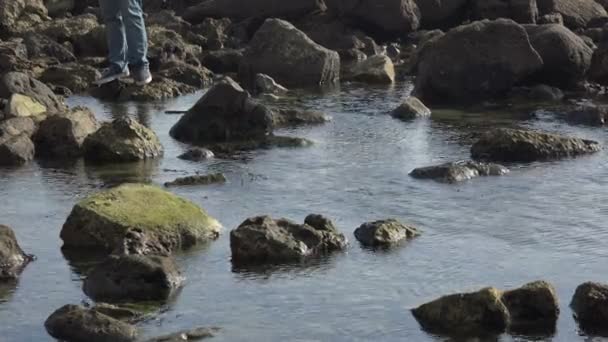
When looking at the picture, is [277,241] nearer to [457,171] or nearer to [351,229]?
[351,229]

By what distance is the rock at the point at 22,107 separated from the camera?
12.7 metres

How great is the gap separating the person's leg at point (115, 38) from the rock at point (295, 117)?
154 centimetres

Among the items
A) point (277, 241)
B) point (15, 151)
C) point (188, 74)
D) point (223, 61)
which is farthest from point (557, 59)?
point (277, 241)

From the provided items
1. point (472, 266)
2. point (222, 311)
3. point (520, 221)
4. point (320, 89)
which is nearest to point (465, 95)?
point (320, 89)

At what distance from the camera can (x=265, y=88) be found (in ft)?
54.3

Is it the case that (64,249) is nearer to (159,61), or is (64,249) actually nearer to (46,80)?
(46,80)

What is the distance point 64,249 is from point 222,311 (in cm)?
161

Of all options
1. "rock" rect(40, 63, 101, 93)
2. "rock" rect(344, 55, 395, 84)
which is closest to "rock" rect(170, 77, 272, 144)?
"rock" rect(40, 63, 101, 93)

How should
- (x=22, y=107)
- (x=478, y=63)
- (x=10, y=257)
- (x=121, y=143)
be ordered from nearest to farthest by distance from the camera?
(x=10, y=257) → (x=121, y=143) → (x=22, y=107) → (x=478, y=63)

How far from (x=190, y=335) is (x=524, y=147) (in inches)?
215

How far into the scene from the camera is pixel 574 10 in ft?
72.6

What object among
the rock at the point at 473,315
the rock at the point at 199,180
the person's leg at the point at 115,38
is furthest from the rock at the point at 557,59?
the rock at the point at 473,315

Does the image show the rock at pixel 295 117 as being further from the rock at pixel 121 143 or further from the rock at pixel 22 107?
the rock at pixel 22 107

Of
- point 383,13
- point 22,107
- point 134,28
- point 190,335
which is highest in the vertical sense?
point 134,28
